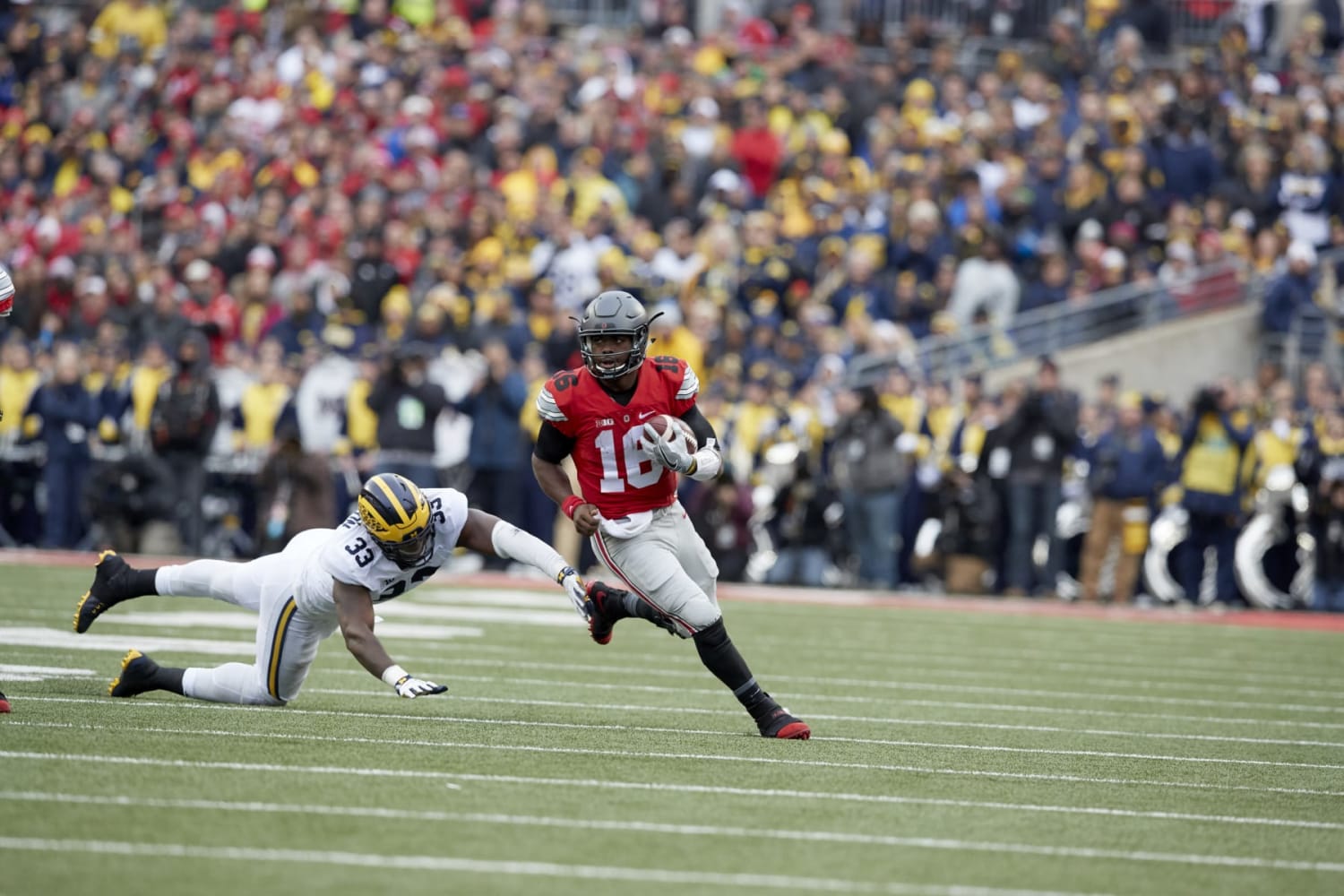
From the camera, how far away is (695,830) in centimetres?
542

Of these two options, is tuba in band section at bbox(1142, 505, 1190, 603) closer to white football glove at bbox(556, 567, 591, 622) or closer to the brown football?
the brown football

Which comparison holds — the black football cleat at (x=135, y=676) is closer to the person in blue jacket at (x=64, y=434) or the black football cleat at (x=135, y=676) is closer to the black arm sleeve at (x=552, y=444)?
the black arm sleeve at (x=552, y=444)

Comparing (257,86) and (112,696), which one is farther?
(257,86)

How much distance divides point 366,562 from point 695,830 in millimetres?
2377

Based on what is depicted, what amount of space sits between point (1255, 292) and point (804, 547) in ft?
17.8

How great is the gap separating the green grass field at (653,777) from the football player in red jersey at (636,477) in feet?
1.29

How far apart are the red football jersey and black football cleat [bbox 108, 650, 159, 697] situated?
1.80 m

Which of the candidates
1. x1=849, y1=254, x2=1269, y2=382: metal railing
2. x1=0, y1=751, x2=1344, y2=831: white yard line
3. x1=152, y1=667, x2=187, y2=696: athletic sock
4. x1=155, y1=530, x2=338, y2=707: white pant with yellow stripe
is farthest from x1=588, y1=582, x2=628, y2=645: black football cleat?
x1=849, y1=254, x2=1269, y2=382: metal railing

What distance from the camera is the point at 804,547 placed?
1633 cm

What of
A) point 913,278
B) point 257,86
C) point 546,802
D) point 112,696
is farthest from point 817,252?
point 546,802

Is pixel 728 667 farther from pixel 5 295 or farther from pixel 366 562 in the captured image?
pixel 5 295

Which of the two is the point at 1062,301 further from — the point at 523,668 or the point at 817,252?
the point at 523,668

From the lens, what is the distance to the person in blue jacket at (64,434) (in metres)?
16.8

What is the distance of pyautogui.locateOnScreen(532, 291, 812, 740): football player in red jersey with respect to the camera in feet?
24.2
